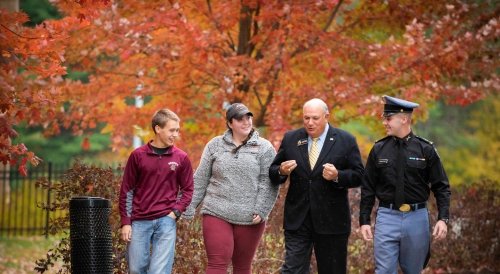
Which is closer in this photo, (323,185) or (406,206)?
(406,206)

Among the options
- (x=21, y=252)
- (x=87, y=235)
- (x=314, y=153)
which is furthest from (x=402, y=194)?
(x=21, y=252)

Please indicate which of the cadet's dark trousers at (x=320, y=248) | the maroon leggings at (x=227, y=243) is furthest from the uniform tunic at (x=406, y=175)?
the maroon leggings at (x=227, y=243)

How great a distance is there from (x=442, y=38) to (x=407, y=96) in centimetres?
98

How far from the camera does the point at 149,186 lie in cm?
791

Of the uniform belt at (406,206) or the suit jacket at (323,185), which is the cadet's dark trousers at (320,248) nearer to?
the suit jacket at (323,185)

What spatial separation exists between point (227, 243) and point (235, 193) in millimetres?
462

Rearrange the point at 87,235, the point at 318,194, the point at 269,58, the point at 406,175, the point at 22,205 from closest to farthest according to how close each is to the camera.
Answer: the point at 87,235 < the point at 406,175 < the point at 318,194 < the point at 269,58 < the point at 22,205

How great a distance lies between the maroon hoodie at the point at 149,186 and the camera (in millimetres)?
7898

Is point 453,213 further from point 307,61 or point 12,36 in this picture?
point 12,36

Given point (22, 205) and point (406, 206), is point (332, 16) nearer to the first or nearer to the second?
point (406, 206)

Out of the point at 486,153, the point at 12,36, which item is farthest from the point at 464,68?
the point at 486,153

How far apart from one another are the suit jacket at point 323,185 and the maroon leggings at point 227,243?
369 mm

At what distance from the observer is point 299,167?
833 cm

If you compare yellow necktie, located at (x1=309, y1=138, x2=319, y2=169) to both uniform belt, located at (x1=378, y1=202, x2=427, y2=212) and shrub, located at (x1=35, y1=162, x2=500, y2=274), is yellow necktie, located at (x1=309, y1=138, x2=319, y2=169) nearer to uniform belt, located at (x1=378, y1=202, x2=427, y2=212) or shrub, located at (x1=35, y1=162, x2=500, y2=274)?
uniform belt, located at (x1=378, y1=202, x2=427, y2=212)
